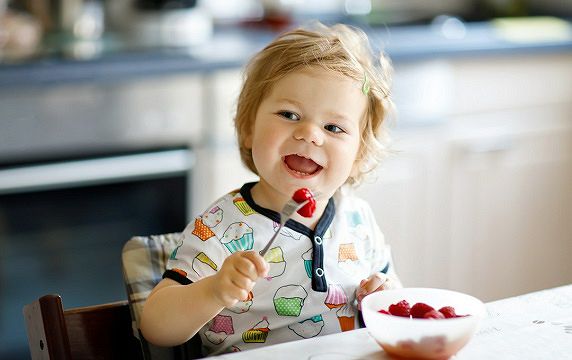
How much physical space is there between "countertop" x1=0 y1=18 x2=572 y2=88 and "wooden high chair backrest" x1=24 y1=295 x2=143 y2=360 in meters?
0.94

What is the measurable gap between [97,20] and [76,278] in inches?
33.0

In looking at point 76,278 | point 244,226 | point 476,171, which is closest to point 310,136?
point 244,226

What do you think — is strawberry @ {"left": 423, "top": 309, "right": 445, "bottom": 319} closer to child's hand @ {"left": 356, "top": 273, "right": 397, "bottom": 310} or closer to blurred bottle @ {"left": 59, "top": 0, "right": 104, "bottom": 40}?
child's hand @ {"left": 356, "top": 273, "right": 397, "bottom": 310}

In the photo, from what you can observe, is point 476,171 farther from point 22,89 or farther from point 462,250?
point 22,89

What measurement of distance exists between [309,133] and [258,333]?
0.30m

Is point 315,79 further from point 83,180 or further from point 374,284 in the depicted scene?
point 83,180

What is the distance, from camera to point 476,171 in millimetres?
2898

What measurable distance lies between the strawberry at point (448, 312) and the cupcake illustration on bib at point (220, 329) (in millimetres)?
339

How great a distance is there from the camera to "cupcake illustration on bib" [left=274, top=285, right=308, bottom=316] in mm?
1402

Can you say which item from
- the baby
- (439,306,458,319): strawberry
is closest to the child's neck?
the baby

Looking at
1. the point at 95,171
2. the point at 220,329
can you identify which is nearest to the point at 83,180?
the point at 95,171

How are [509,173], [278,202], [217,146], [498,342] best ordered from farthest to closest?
[509,173] → [217,146] → [278,202] → [498,342]

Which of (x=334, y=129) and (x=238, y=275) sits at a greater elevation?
(x=334, y=129)

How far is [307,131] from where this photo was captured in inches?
53.1
